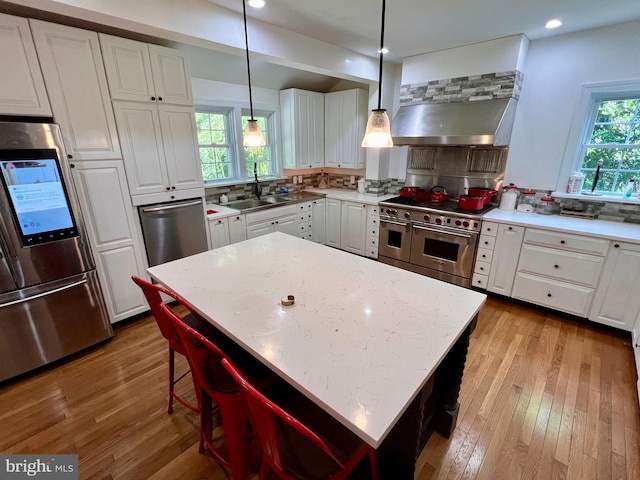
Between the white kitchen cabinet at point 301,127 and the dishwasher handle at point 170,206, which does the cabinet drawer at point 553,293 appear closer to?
the white kitchen cabinet at point 301,127

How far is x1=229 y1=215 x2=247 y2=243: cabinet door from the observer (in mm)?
3328

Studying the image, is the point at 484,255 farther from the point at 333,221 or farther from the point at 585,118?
the point at 333,221

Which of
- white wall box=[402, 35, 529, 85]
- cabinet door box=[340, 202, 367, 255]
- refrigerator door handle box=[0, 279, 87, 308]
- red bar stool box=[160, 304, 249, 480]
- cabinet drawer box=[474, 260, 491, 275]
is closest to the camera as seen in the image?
red bar stool box=[160, 304, 249, 480]

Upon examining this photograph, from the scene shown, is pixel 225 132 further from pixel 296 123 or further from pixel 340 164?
pixel 340 164

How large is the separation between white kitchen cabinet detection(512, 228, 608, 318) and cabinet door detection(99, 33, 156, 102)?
360 centimetres

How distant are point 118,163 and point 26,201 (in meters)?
0.66

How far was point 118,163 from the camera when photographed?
2.37m

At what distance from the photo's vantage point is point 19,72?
1846 mm

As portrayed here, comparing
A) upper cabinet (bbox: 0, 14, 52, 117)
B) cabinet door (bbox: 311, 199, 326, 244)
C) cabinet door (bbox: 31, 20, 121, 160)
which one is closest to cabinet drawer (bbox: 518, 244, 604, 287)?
cabinet door (bbox: 311, 199, 326, 244)

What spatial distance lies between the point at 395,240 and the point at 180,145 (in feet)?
8.52

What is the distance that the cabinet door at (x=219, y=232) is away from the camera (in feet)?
10.3

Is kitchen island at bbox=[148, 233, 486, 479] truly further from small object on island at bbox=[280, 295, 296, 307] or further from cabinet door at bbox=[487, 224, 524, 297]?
cabinet door at bbox=[487, 224, 524, 297]

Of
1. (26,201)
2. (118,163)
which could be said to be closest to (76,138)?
(118,163)

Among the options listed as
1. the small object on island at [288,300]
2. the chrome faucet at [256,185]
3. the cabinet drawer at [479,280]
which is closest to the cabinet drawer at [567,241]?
the cabinet drawer at [479,280]
